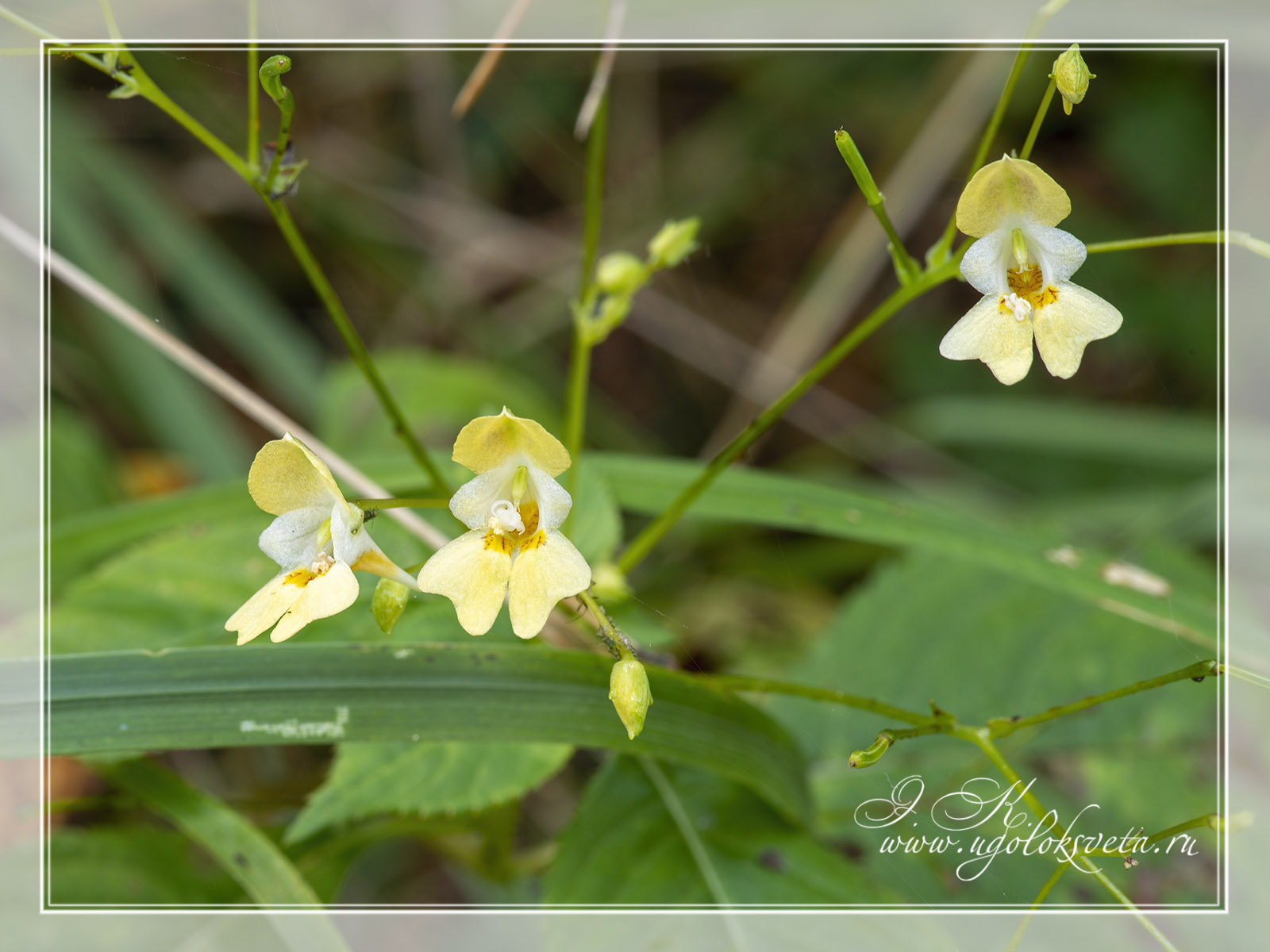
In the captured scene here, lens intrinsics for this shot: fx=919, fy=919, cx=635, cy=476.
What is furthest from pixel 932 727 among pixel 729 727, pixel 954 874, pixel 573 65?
pixel 573 65

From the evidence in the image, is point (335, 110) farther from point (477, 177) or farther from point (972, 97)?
point (972, 97)

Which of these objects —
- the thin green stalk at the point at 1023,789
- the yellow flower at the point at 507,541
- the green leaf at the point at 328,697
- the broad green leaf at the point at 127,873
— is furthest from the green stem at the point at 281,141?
the broad green leaf at the point at 127,873

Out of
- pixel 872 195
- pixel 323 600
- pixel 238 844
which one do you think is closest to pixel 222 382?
pixel 323 600

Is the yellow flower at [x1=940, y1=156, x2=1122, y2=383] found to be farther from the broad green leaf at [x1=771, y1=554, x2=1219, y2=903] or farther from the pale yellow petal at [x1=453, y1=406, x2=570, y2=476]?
the broad green leaf at [x1=771, y1=554, x2=1219, y2=903]

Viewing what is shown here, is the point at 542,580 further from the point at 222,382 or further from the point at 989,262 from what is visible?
the point at 222,382
